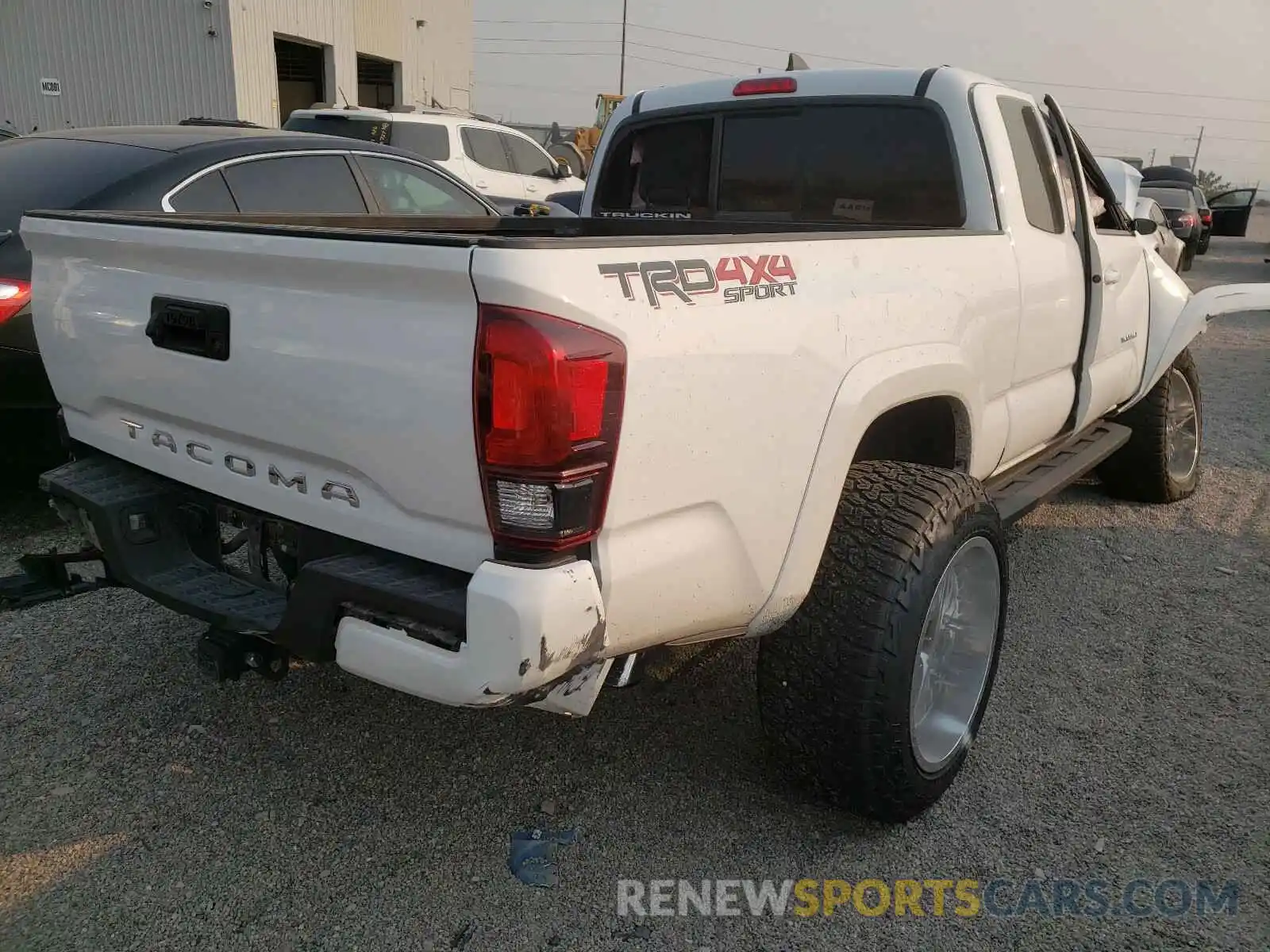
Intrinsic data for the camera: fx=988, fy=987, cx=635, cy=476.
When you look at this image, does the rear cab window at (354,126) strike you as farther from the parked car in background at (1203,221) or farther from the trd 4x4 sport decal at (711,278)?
the parked car in background at (1203,221)

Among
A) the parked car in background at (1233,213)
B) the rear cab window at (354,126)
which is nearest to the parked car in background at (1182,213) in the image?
the parked car in background at (1233,213)

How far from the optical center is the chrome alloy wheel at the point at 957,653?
2.70m

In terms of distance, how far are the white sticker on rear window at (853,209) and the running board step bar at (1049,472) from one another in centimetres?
107

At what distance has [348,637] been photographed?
1991 millimetres

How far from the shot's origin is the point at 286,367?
6.85ft

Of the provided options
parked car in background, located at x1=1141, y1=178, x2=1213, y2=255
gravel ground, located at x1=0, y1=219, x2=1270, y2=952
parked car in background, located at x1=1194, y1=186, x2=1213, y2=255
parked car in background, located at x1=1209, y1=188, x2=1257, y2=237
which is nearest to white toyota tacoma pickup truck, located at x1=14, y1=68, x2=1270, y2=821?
gravel ground, located at x1=0, y1=219, x2=1270, y2=952

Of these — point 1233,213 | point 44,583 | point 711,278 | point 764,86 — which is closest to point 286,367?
point 711,278

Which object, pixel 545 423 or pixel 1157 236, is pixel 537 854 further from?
pixel 1157 236

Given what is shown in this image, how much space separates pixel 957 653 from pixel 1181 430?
332 cm

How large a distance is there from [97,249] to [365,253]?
106 centimetres

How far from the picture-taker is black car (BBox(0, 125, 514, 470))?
13.1 ft

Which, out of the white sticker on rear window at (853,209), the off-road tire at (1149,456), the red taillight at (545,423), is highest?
the white sticker on rear window at (853,209)

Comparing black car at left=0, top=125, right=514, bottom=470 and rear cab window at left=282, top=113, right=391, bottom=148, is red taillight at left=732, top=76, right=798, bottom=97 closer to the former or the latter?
black car at left=0, top=125, right=514, bottom=470

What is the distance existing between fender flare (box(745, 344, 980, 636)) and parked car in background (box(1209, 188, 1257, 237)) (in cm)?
2542
